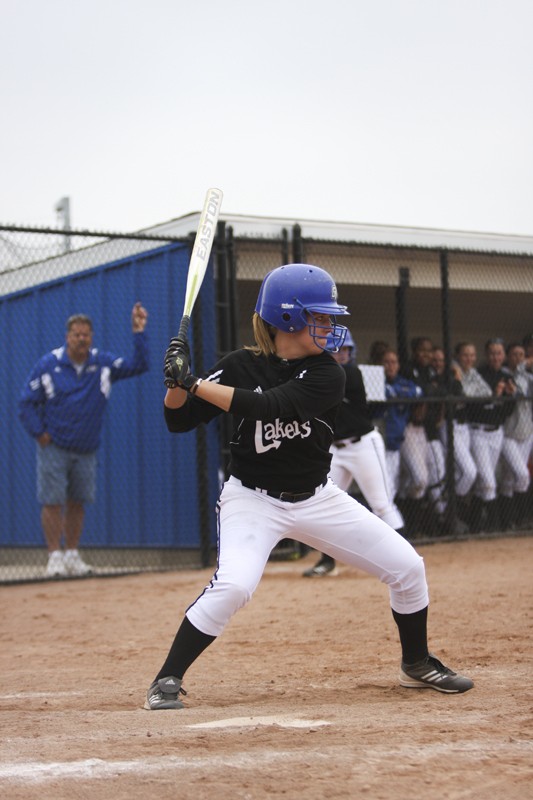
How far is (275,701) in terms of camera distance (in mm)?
4570

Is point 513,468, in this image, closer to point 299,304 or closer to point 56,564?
point 56,564

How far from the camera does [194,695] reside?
4816mm

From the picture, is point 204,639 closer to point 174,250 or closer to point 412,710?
point 412,710

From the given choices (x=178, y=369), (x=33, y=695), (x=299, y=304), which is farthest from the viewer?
(x=33, y=695)

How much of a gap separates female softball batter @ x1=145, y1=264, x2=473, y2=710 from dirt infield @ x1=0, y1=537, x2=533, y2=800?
0.26m

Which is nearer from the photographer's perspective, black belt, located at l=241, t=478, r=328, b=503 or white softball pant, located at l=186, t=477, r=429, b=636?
white softball pant, located at l=186, t=477, r=429, b=636

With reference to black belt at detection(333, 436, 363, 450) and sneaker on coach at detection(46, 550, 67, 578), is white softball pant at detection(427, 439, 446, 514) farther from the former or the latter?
sneaker on coach at detection(46, 550, 67, 578)

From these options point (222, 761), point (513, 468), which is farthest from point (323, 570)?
point (222, 761)

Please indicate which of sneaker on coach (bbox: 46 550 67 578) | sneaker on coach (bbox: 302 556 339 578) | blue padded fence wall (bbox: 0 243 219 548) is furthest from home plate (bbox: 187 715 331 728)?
blue padded fence wall (bbox: 0 243 219 548)

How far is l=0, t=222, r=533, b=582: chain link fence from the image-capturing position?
34.1 feet

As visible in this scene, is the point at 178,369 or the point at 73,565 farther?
the point at 73,565

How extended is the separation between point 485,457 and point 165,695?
8.16 m

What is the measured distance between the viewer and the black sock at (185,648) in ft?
14.4

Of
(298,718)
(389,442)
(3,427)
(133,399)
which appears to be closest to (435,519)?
(389,442)
